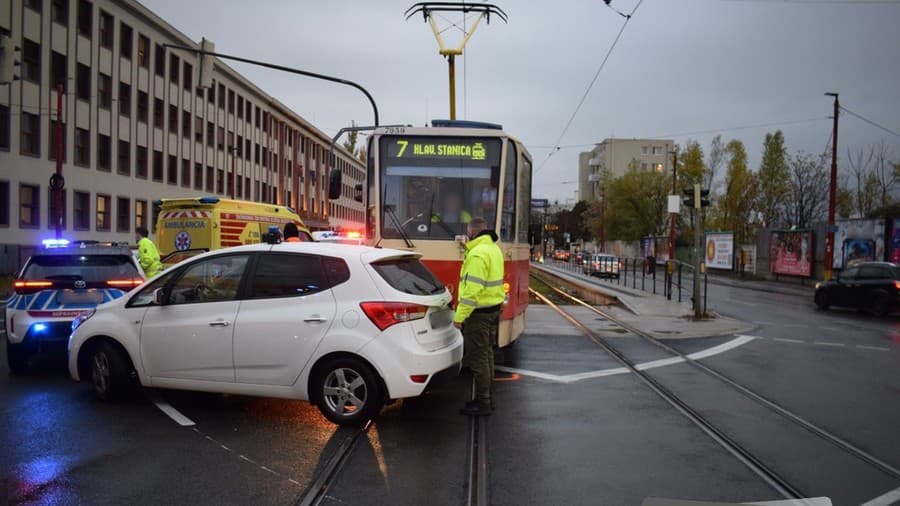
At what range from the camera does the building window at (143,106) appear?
4034 centimetres

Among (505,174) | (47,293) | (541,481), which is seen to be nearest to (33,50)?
(47,293)

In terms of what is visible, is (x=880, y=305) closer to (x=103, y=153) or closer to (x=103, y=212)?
(x=103, y=212)

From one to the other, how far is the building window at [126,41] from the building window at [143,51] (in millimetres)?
985

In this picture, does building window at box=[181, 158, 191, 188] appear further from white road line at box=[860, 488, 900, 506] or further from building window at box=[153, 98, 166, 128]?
white road line at box=[860, 488, 900, 506]

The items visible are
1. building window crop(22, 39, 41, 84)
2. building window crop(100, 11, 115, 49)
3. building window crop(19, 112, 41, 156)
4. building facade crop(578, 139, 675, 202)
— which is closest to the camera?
building window crop(22, 39, 41, 84)

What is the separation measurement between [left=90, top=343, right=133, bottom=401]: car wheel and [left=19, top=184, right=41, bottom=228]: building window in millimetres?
28397

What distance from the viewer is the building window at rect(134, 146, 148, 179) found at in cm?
4044

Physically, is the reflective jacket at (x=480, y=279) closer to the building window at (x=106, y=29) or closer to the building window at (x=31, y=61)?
the building window at (x=31, y=61)

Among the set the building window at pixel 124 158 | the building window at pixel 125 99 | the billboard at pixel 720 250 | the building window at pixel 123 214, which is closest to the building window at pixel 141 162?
the building window at pixel 124 158

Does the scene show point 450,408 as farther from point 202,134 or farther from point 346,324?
point 202,134

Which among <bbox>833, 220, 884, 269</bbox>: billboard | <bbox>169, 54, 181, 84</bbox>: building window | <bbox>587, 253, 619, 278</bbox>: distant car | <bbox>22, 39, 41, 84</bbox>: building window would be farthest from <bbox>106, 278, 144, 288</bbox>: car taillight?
<bbox>169, 54, 181, 84</bbox>: building window

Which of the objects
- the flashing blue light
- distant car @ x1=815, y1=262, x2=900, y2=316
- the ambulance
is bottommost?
distant car @ x1=815, y1=262, x2=900, y2=316

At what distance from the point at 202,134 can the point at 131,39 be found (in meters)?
10.3

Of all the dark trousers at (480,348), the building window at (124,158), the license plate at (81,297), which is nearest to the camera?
the dark trousers at (480,348)
